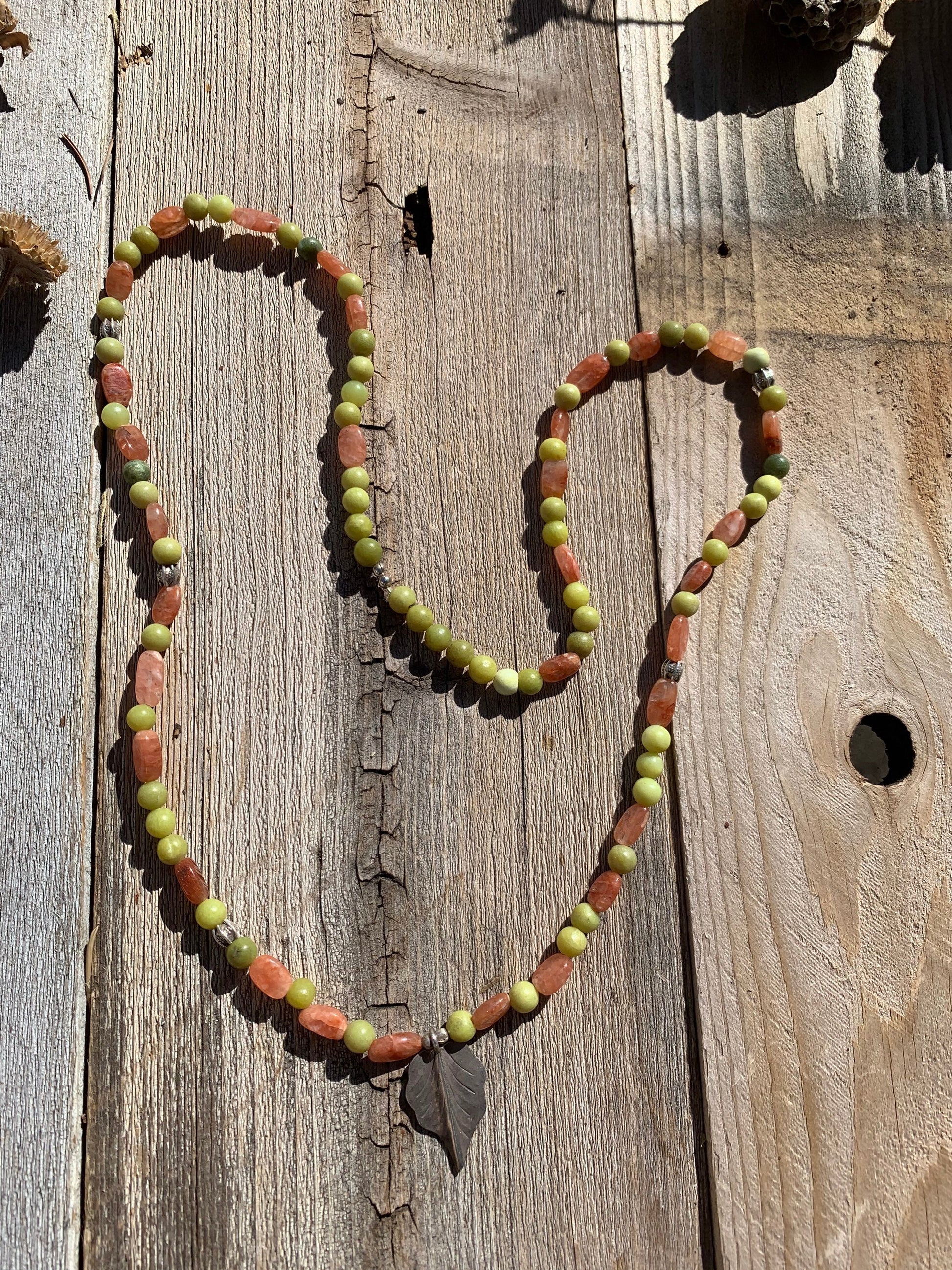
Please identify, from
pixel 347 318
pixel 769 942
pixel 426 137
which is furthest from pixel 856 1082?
pixel 426 137

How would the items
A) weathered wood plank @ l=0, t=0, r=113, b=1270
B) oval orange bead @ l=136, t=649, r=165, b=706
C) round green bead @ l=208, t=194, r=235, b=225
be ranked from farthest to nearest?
round green bead @ l=208, t=194, r=235, b=225 < oval orange bead @ l=136, t=649, r=165, b=706 < weathered wood plank @ l=0, t=0, r=113, b=1270

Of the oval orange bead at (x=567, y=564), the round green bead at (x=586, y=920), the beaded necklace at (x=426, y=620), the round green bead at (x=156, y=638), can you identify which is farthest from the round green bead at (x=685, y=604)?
the round green bead at (x=156, y=638)

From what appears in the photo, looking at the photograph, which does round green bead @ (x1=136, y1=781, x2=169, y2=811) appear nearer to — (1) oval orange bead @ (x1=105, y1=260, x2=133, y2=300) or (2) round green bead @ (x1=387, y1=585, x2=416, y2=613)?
(2) round green bead @ (x1=387, y1=585, x2=416, y2=613)

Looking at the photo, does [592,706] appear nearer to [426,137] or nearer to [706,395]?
[706,395]

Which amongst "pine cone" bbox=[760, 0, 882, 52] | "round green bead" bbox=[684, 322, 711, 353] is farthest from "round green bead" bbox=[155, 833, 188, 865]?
"pine cone" bbox=[760, 0, 882, 52]

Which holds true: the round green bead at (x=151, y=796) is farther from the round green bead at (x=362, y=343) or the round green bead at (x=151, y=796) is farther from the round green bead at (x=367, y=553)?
the round green bead at (x=362, y=343)

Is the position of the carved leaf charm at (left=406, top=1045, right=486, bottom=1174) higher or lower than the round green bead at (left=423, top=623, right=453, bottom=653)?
lower
